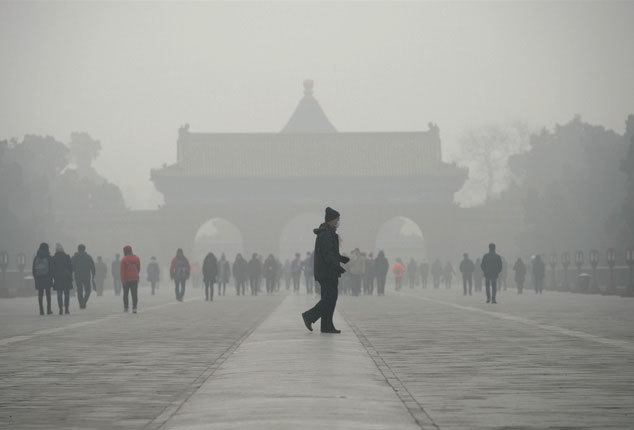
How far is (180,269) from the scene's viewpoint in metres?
30.0

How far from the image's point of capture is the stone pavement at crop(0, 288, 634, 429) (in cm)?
663

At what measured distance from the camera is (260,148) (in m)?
77.3

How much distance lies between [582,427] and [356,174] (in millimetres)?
68773

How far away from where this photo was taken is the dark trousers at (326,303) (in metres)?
13.3

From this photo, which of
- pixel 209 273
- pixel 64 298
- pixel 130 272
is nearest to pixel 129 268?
pixel 130 272

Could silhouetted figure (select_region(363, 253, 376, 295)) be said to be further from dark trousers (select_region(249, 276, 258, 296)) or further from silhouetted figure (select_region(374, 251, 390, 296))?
dark trousers (select_region(249, 276, 258, 296))

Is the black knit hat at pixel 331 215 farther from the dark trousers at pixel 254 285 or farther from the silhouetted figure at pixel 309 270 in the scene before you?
the dark trousers at pixel 254 285

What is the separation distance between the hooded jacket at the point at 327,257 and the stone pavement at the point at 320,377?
0.76 meters

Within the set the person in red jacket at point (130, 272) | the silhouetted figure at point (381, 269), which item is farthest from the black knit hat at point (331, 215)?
the silhouetted figure at point (381, 269)

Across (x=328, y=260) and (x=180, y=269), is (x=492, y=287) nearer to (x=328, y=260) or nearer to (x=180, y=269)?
(x=180, y=269)

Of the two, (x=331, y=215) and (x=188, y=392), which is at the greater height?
(x=331, y=215)

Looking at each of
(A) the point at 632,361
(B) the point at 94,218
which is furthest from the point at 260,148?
(A) the point at 632,361

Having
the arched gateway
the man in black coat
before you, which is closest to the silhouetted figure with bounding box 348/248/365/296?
the man in black coat

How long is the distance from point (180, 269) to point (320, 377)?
21.8m
